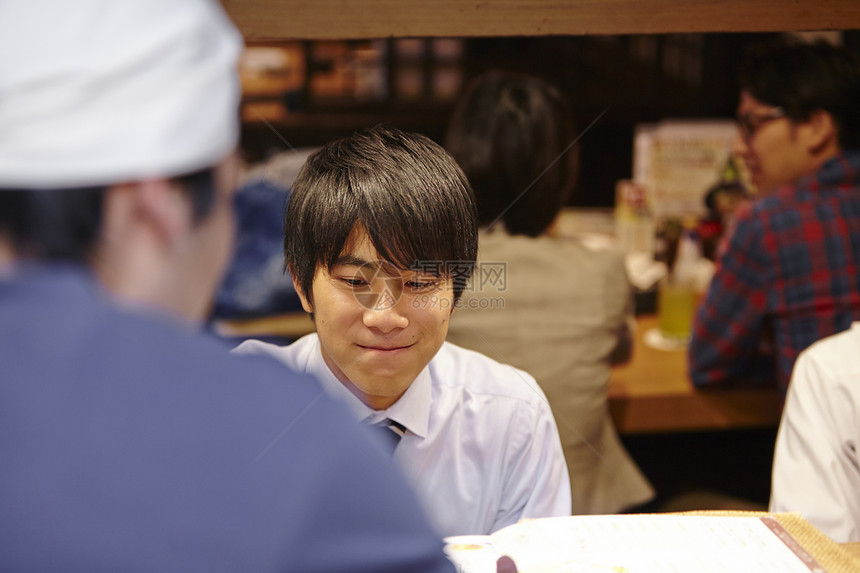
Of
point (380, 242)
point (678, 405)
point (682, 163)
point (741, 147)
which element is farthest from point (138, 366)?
point (682, 163)

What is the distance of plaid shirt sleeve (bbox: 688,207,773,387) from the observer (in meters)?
1.90

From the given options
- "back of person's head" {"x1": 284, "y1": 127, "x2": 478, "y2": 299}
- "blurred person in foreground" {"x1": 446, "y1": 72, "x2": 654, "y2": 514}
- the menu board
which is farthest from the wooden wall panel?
the menu board

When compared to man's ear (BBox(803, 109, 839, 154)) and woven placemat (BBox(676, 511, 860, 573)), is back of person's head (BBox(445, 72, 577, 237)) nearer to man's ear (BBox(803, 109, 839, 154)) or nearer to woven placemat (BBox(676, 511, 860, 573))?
woven placemat (BBox(676, 511, 860, 573))

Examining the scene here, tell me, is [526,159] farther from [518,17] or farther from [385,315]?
[385,315]

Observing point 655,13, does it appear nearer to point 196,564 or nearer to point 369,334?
point 369,334

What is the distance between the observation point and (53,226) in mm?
511

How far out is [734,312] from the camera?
6.41ft

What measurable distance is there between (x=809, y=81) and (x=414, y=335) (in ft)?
4.65

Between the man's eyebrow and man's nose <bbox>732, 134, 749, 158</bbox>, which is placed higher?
the man's eyebrow

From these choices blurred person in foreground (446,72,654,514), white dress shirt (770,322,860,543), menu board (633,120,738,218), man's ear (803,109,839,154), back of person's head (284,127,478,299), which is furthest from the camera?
menu board (633,120,738,218)

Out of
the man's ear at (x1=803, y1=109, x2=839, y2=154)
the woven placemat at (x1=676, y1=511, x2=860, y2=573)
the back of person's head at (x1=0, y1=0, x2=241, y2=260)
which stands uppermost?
the back of person's head at (x1=0, y1=0, x2=241, y2=260)

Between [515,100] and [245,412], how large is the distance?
1.15 metres

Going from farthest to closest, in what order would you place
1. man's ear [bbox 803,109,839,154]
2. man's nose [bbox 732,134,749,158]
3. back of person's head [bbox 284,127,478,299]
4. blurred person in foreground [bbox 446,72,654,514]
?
1. man's nose [bbox 732,134,749,158]
2. man's ear [bbox 803,109,839,154]
3. blurred person in foreground [bbox 446,72,654,514]
4. back of person's head [bbox 284,127,478,299]

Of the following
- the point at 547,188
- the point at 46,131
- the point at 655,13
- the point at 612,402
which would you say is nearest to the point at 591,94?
the point at 612,402
